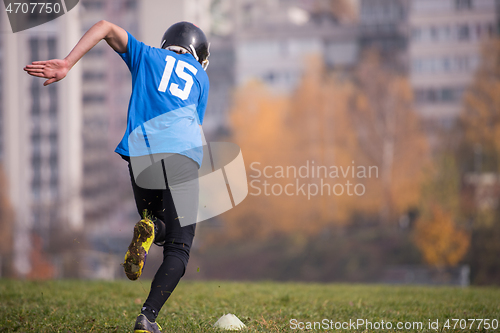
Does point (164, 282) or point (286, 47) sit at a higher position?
point (286, 47)

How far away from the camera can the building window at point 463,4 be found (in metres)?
49.4

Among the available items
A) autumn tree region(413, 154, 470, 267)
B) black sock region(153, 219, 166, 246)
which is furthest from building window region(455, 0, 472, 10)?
black sock region(153, 219, 166, 246)

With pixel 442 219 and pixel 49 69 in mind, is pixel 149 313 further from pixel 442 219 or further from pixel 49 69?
pixel 442 219

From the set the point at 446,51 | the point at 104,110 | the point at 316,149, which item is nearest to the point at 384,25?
the point at 446,51

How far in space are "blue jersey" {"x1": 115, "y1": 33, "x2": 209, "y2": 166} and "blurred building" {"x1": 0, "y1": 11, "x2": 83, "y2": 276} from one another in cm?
6797

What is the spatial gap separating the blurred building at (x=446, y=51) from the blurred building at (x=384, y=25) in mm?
3373

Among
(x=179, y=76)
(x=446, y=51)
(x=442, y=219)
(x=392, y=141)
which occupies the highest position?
(x=446, y=51)

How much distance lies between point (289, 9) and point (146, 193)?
6315 centimetres

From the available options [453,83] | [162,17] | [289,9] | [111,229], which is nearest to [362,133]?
[453,83]

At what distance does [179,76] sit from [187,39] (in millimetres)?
343

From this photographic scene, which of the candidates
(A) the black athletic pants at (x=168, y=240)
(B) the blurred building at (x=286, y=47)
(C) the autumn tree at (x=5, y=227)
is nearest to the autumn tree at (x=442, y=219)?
(B) the blurred building at (x=286, y=47)

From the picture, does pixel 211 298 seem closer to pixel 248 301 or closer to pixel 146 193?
pixel 248 301

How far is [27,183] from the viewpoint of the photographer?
70.6m

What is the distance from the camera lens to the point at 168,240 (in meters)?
3.25
